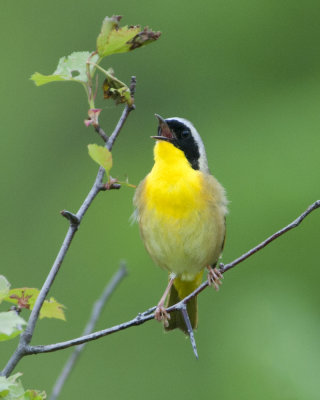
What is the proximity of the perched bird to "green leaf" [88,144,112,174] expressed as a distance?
153cm

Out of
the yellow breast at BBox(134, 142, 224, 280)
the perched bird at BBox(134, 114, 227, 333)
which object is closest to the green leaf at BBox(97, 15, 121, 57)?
the perched bird at BBox(134, 114, 227, 333)

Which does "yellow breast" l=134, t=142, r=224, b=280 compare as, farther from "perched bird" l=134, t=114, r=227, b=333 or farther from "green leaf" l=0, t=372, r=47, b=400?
"green leaf" l=0, t=372, r=47, b=400

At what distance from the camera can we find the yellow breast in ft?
11.8

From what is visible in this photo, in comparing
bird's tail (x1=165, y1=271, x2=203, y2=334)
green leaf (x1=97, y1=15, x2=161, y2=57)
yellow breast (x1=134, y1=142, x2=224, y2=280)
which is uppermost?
green leaf (x1=97, y1=15, x2=161, y2=57)

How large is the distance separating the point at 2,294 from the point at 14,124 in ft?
26.6

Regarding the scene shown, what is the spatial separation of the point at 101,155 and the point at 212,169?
509 cm

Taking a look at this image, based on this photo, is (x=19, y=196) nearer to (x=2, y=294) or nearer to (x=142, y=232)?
(x=142, y=232)

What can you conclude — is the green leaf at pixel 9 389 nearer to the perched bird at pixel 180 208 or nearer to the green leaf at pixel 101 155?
the green leaf at pixel 101 155

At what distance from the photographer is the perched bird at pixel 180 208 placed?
11.8 ft

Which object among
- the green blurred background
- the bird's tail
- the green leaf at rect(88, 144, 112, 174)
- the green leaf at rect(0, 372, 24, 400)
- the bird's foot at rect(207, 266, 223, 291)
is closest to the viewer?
the green leaf at rect(0, 372, 24, 400)

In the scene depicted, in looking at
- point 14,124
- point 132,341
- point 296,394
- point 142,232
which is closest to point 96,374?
point 132,341

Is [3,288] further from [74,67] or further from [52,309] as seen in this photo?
[74,67]

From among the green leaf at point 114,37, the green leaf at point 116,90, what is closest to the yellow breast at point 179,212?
the green leaf at point 116,90

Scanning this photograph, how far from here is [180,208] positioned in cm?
361
